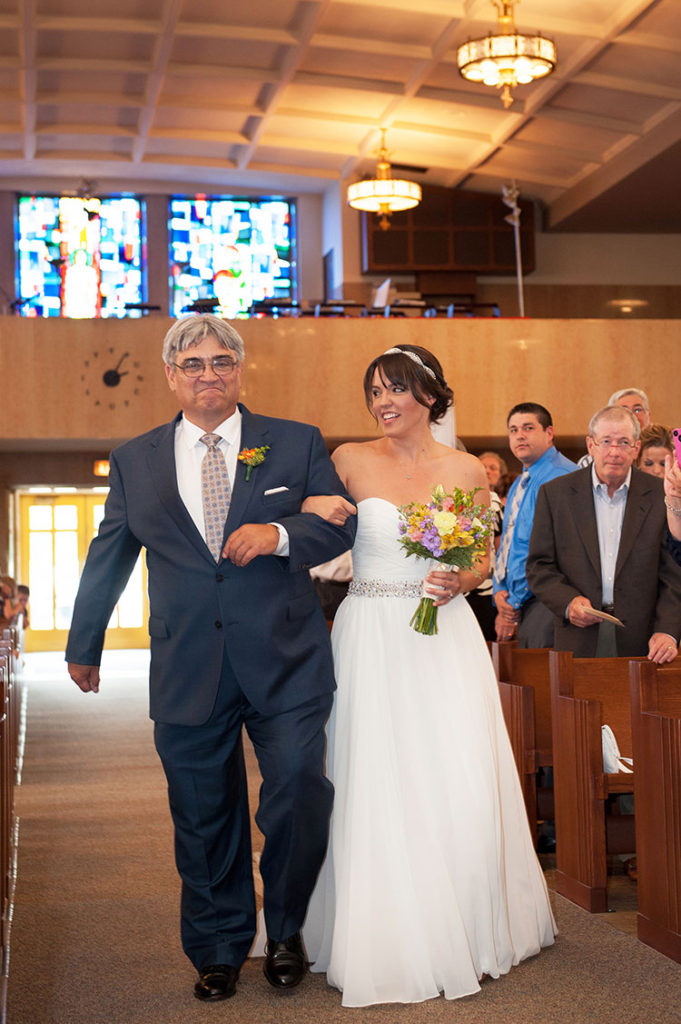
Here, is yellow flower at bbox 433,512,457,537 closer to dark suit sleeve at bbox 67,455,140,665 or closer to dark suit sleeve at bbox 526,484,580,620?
dark suit sleeve at bbox 67,455,140,665

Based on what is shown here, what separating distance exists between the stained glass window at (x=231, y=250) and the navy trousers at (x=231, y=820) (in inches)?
556

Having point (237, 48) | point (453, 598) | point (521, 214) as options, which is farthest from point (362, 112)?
point (453, 598)

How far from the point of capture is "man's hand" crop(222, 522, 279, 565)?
9.78ft

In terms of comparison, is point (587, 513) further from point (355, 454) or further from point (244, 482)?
point (244, 482)

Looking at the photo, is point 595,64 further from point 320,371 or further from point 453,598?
point 453,598

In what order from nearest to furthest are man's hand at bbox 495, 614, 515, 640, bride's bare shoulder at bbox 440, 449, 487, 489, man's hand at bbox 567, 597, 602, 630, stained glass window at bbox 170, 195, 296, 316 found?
1. bride's bare shoulder at bbox 440, 449, 487, 489
2. man's hand at bbox 567, 597, 602, 630
3. man's hand at bbox 495, 614, 515, 640
4. stained glass window at bbox 170, 195, 296, 316

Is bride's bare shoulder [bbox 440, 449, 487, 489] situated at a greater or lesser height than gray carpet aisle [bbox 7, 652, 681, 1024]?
greater

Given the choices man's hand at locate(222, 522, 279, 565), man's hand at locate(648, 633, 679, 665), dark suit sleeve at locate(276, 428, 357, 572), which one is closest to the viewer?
man's hand at locate(222, 522, 279, 565)

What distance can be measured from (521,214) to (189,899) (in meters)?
14.8

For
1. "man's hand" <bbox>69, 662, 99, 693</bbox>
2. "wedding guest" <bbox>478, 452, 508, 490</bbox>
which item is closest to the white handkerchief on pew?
"man's hand" <bbox>69, 662, 99, 693</bbox>

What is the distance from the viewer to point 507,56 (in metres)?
10.8

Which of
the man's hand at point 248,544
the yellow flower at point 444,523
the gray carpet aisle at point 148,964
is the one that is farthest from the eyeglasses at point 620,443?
the man's hand at point 248,544

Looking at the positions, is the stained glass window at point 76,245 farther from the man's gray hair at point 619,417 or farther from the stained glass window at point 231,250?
the man's gray hair at point 619,417

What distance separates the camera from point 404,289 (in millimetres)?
16797
